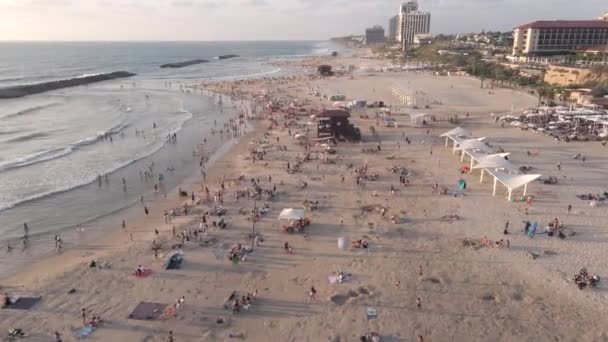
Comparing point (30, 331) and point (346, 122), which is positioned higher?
point (346, 122)

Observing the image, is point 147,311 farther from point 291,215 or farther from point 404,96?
point 404,96

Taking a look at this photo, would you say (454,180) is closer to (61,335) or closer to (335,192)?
(335,192)

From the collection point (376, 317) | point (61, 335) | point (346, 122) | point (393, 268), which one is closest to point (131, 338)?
point (61, 335)

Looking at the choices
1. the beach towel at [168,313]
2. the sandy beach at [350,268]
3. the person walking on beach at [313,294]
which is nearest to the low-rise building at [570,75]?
the sandy beach at [350,268]

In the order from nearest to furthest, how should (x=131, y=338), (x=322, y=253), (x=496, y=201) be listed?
(x=131, y=338) < (x=322, y=253) < (x=496, y=201)

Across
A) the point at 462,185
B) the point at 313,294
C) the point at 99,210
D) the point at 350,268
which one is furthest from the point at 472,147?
the point at 99,210

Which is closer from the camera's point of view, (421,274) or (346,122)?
(421,274)
